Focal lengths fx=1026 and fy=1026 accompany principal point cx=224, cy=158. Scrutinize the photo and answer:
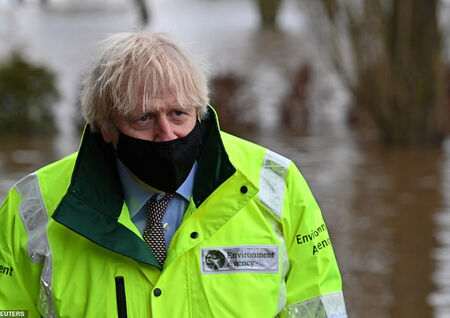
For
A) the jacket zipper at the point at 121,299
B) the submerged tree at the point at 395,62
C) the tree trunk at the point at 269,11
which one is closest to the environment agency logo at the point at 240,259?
the jacket zipper at the point at 121,299

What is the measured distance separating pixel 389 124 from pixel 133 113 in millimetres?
10443

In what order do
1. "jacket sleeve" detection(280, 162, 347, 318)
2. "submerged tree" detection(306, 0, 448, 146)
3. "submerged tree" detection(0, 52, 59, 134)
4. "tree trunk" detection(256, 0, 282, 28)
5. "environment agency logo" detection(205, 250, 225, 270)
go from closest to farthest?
1. "environment agency logo" detection(205, 250, 225, 270)
2. "jacket sleeve" detection(280, 162, 347, 318)
3. "submerged tree" detection(306, 0, 448, 146)
4. "submerged tree" detection(0, 52, 59, 134)
5. "tree trunk" detection(256, 0, 282, 28)

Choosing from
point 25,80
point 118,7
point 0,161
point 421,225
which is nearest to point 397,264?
point 421,225

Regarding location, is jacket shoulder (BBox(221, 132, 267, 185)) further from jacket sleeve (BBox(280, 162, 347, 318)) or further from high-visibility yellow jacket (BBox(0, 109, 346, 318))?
jacket sleeve (BBox(280, 162, 347, 318))

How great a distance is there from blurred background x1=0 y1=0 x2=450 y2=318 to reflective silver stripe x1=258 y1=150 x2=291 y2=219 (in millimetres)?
3409

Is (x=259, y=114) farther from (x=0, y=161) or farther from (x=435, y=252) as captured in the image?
(x=435, y=252)

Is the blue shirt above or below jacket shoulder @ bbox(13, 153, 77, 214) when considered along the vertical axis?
below

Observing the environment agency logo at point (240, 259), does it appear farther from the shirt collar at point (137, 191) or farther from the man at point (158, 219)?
the shirt collar at point (137, 191)

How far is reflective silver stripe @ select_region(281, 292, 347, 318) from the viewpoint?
2.94m

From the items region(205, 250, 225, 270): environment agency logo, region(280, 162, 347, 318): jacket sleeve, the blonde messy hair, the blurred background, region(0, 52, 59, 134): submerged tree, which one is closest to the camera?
the blonde messy hair

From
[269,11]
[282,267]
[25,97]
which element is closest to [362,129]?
[25,97]

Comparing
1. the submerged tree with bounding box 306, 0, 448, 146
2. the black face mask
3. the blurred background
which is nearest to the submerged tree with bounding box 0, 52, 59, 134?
the blurred background

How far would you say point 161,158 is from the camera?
2.76 meters

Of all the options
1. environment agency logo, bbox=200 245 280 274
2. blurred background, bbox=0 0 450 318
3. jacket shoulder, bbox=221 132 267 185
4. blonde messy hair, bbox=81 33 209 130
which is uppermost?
blonde messy hair, bbox=81 33 209 130
